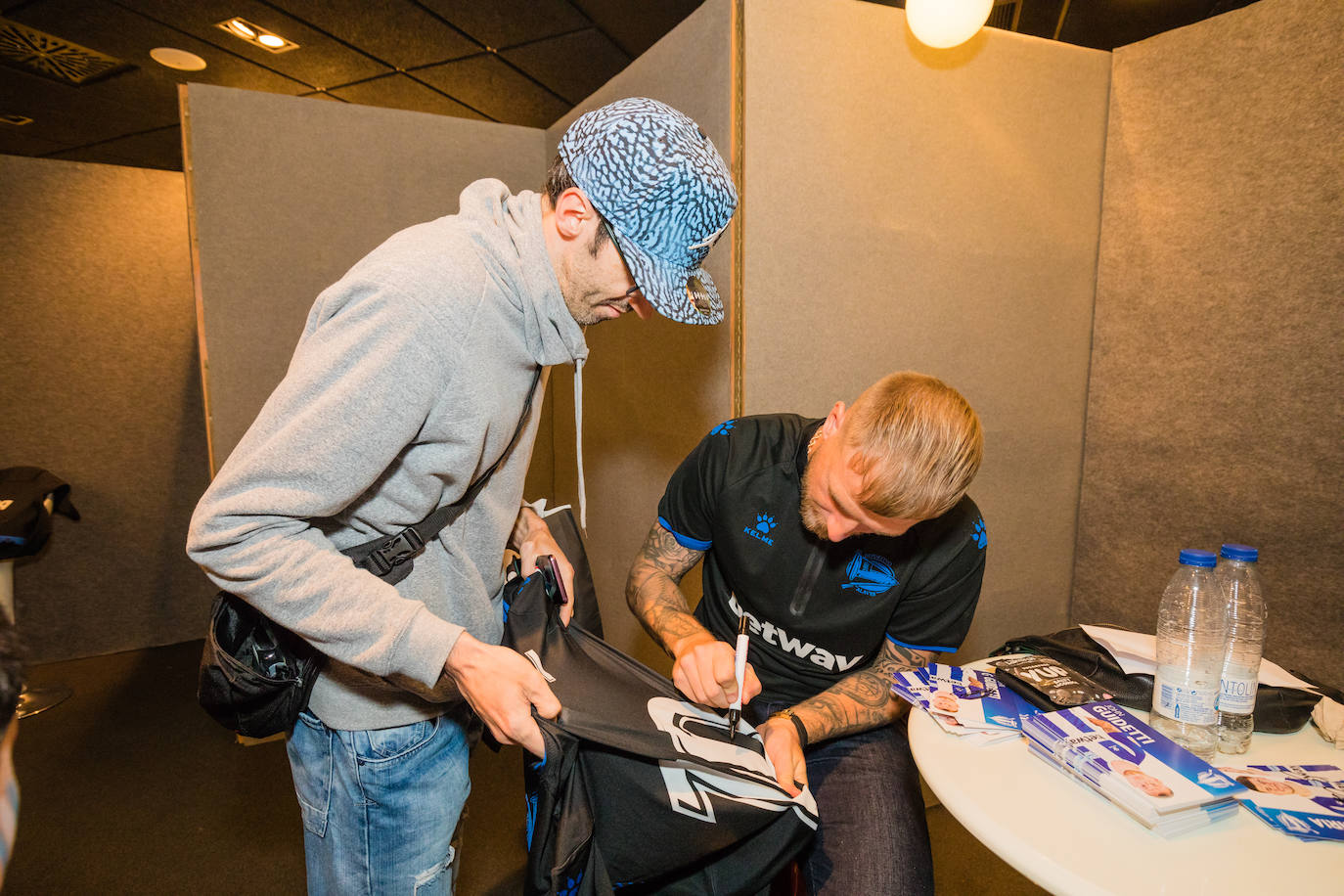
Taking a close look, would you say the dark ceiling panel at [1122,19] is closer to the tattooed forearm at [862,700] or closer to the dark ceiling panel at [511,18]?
the dark ceiling panel at [511,18]

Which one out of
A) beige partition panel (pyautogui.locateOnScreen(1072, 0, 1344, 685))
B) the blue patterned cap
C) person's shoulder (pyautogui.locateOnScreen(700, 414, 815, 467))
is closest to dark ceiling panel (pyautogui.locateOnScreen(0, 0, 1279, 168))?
beige partition panel (pyautogui.locateOnScreen(1072, 0, 1344, 685))

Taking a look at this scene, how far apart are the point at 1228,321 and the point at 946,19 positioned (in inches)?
40.9

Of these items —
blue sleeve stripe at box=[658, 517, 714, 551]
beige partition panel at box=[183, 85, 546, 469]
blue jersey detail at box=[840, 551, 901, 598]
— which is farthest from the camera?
beige partition panel at box=[183, 85, 546, 469]

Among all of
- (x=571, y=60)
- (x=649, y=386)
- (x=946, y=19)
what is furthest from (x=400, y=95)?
(x=946, y=19)

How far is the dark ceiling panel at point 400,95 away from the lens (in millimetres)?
3928

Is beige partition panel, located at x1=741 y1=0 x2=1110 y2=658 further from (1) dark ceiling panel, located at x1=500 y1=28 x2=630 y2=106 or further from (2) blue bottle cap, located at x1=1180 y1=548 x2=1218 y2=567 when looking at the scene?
(1) dark ceiling panel, located at x1=500 y1=28 x2=630 y2=106

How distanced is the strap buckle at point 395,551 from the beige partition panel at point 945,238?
3.19 feet

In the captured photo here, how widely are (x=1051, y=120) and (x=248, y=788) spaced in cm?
322

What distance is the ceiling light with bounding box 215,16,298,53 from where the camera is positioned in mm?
3229

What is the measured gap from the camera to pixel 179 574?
10.8ft

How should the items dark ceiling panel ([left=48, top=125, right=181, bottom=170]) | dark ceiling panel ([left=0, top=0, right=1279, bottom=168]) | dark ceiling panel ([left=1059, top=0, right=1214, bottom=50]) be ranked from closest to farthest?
dark ceiling panel ([left=1059, top=0, right=1214, bottom=50]), dark ceiling panel ([left=0, top=0, right=1279, bottom=168]), dark ceiling panel ([left=48, top=125, right=181, bottom=170])

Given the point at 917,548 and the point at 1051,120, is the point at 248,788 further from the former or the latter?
the point at 1051,120

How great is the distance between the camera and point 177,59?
3562mm

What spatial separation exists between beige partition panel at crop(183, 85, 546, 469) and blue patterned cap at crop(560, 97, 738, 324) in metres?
1.74
